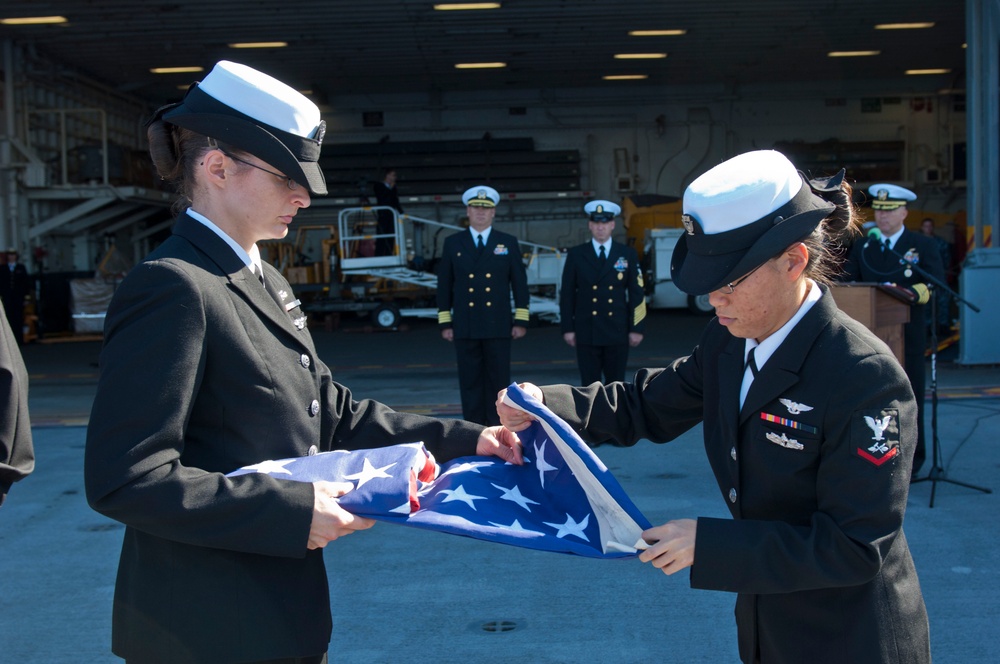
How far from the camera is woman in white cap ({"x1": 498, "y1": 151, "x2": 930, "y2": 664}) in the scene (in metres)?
1.67

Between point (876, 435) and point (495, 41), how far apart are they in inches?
661

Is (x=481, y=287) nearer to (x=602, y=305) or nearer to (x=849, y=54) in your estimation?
(x=602, y=305)

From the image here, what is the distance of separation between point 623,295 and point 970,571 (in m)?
4.11

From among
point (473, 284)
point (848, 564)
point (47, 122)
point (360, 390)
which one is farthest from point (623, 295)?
point (47, 122)

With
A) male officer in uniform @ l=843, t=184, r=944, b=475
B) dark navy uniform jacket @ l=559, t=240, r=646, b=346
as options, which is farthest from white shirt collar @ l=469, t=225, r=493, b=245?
male officer in uniform @ l=843, t=184, r=944, b=475

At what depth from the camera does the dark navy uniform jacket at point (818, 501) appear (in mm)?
1656

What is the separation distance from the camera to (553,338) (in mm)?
14672

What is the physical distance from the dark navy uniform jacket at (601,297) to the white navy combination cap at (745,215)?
593 cm

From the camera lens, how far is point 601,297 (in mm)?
7809

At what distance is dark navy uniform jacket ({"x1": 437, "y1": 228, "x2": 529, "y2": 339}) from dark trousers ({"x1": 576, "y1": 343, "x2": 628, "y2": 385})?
62cm

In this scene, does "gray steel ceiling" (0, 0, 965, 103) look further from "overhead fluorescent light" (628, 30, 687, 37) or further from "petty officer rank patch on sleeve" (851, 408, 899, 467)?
"petty officer rank patch on sleeve" (851, 408, 899, 467)

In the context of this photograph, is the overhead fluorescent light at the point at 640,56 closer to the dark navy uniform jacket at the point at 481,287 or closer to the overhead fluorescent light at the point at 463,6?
the overhead fluorescent light at the point at 463,6

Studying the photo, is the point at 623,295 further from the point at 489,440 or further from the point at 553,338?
the point at 553,338

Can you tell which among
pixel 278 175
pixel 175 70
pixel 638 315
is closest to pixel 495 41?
pixel 175 70
